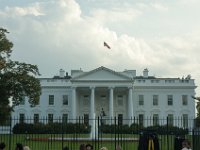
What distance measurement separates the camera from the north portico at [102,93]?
80750 mm

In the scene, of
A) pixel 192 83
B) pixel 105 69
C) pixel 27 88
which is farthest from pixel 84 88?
pixel 27 88

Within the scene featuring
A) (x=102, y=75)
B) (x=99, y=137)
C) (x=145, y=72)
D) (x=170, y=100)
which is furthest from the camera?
(x=145, y=72)

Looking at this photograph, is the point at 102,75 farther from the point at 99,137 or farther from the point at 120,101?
the point at 99,137

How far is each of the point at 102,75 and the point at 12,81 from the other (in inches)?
1615

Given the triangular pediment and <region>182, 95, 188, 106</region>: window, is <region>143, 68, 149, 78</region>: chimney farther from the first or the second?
the triangular pediment

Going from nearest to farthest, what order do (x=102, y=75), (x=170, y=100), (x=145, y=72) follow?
(x=102, y=75) → (x=170, y=100) → (x=145, y=72)

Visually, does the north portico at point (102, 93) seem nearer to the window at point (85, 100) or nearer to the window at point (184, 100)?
the window at point (85, 100)

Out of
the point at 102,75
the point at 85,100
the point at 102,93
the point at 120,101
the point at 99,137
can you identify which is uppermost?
the point at 102,75

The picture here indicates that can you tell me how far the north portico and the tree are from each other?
3706cm

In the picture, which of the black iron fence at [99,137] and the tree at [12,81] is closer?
the black iron fence at [99,137]

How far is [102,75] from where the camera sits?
3199 inches

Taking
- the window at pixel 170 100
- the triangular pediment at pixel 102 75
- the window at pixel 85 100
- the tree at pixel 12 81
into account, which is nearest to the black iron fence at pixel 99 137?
the tree at pixel 12 81

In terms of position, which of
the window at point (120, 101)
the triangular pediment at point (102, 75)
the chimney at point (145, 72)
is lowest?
the window at point (120, 101)

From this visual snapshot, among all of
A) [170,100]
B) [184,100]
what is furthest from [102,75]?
[184,100]
